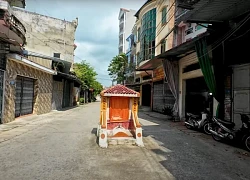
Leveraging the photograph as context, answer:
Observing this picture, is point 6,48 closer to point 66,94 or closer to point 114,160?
point 114,160

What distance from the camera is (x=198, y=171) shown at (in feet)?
13.6

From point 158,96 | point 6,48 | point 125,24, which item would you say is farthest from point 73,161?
point 125,24

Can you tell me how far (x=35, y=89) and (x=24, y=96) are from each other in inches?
58.3

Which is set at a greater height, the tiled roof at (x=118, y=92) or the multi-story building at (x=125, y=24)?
the multi-story building at (x=125, y=24)

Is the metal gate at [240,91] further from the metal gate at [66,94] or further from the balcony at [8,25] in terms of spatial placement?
the metal gate at [66,94]

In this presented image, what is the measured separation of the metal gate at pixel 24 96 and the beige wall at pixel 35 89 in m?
0.31

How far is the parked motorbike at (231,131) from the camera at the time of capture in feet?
20.2

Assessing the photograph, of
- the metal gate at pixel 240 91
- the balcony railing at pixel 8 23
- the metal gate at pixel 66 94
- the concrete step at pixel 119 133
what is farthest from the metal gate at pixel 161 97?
the balcony railing at pixel 8 23

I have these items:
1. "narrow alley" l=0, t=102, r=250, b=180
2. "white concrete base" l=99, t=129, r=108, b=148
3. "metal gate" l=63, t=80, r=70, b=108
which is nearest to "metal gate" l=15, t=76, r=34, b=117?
"narrow alley" l=0, t=102, r=250, b=180

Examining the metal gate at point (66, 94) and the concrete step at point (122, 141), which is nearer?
the concrete step at point (122, 141)

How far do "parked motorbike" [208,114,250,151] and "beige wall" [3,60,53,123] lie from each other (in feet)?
29.3

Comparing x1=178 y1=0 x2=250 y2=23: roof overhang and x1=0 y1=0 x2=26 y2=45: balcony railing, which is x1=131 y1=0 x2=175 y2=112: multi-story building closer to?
x1=178 y1=0 x2=250 y2=23: roof overhang

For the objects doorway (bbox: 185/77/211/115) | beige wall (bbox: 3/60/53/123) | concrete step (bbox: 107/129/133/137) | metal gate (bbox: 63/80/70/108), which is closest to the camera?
concrete step (bbox: 107/129/133/137)

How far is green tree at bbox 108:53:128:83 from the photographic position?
33719 mm
